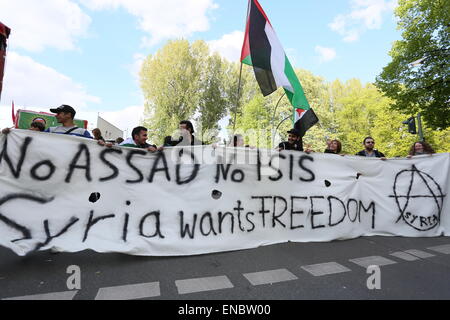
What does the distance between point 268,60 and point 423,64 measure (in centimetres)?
1096

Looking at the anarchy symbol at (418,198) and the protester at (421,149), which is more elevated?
the protester at (421,149)

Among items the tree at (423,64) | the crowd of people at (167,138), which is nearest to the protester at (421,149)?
the crowd of people at (167,138)

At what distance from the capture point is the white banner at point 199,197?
9.68 ft

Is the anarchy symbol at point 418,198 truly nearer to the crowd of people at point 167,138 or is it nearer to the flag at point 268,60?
the crowd of people at point 167,138

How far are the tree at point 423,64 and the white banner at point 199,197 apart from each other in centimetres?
888

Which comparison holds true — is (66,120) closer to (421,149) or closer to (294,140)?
(294,140)

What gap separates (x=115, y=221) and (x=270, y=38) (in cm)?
407

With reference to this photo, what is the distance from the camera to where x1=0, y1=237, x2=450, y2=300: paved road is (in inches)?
92.1

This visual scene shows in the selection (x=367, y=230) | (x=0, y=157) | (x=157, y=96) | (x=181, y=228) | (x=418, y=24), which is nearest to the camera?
(x=0, y=157)

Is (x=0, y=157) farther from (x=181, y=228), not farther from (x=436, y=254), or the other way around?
(x=436, y=254)

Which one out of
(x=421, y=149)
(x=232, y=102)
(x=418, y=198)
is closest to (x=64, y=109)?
(x=418, y=198)

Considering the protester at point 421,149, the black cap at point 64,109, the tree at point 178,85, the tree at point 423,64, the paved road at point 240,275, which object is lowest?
the paved road at point 240,275
